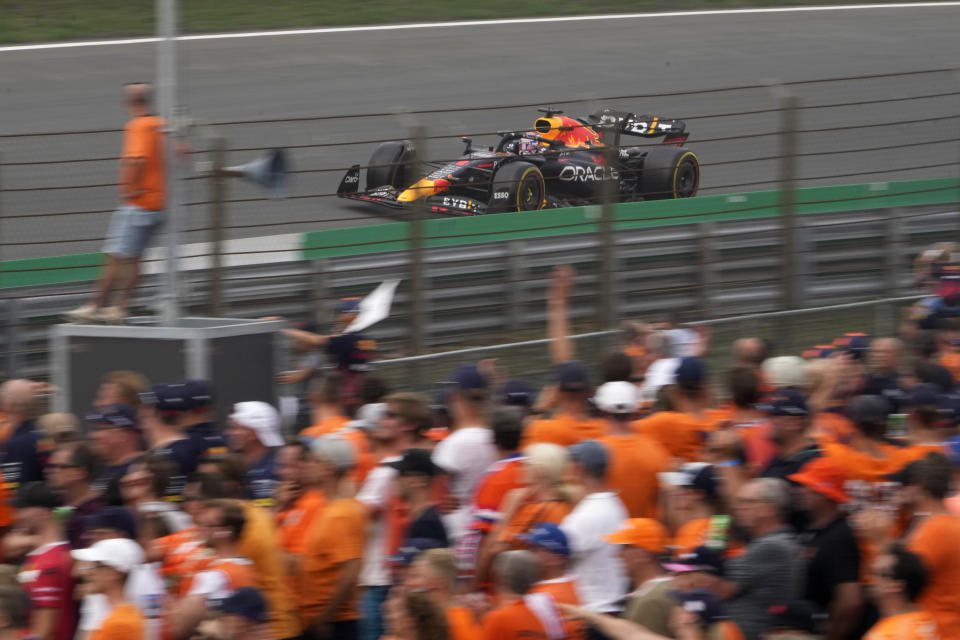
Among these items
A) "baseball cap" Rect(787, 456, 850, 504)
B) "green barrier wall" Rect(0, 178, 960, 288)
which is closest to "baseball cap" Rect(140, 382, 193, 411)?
"baseball cap" Rect(787, 456, 850, 504)

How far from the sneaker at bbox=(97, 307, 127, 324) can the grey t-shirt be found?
398 cm

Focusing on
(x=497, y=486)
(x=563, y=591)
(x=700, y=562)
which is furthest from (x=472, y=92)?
(x=700, y=562)

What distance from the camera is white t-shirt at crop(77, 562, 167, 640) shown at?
Answer: 409 centimetres

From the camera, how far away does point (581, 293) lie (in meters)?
9.62

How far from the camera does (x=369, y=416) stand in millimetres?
5805

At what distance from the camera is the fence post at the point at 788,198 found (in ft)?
32.6

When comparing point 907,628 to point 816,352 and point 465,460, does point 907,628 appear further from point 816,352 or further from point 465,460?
point 816,352

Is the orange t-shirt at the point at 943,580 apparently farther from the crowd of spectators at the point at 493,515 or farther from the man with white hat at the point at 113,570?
the man with white hat at the point at 113,570

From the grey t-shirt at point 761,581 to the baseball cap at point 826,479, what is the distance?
0.57m

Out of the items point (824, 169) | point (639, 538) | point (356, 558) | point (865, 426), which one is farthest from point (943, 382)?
point (824, 169)

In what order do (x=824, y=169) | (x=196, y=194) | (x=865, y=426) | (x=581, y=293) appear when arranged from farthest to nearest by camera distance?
1. (x=824, y=169)
2. (x=581, y=293)
3. (x=196, y=194)
4. (x=865, y=426)

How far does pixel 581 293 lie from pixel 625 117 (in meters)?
2.65

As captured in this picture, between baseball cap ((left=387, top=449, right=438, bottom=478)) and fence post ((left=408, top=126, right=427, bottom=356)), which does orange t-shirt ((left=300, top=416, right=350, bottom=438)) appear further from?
fence post ((left=408, top=126, right=427, bottom=356))

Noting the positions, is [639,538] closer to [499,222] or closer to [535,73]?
[499,222]
